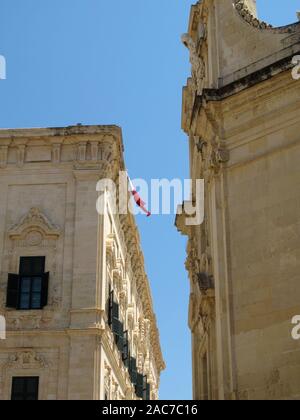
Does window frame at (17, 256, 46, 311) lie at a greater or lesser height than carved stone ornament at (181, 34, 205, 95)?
lesser

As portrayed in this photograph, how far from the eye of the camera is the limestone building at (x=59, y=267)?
92.3ft

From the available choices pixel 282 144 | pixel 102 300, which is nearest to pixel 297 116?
pixel 282 144

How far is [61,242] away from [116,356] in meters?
5.47

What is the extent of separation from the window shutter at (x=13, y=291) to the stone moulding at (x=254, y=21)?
1342 cm

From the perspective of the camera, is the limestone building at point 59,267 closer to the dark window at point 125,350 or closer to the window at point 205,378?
the dark window at point 125,350

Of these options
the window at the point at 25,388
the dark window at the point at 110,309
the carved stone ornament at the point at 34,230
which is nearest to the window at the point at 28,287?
the carved stone ornament at the point at 34,230

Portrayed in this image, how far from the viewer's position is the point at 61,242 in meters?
30.2

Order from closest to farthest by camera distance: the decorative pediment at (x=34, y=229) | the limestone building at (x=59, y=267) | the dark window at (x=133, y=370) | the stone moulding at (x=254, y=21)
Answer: the stone moulding at (x=254, y=21)
the limestone building at (x=59, y=267)
the decorative pediment at (x=34, y=229)
the dark window at (x=133, y=370)

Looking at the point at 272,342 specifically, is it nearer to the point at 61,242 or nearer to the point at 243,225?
the point at 243,225

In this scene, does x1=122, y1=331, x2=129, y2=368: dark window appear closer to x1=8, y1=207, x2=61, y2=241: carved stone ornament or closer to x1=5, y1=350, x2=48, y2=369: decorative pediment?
x1=5, y1=350, x2=48, y2=369: decorative pediment

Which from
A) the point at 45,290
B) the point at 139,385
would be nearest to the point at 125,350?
the point at 139,385

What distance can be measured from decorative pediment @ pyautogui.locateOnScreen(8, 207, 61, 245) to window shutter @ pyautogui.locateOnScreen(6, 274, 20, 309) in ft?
5.27

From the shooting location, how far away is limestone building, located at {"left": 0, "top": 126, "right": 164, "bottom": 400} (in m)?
28.1

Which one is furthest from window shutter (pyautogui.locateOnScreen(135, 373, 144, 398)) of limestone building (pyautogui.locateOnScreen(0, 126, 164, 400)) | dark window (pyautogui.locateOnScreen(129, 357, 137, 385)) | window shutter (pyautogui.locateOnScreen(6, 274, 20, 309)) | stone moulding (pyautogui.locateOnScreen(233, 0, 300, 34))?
stone moulding (pyautogui.locateOnScreen(233, 0, 300, 34))
